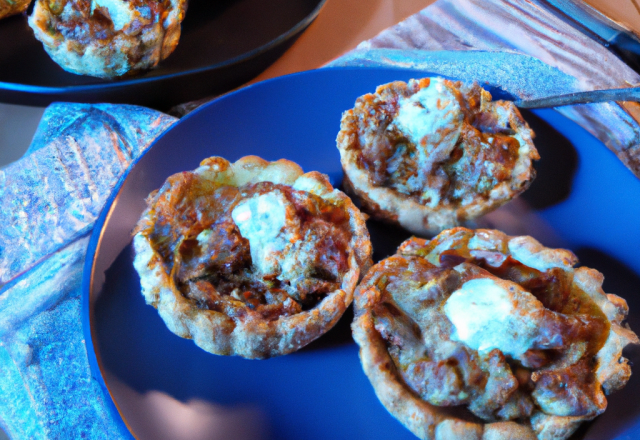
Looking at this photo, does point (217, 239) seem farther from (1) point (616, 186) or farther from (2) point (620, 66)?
(2) point (620, 66)

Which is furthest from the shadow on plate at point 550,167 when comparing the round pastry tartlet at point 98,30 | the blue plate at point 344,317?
the round pastry tartlet at point 98,30

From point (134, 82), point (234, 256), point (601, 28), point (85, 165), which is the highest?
point (601, 28)

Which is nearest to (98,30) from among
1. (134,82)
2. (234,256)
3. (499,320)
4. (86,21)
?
(86,21)

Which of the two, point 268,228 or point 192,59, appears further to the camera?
point 192,59

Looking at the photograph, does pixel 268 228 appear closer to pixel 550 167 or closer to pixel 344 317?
pixel 344 317

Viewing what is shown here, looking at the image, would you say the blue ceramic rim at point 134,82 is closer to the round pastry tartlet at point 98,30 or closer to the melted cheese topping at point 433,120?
the round pastry tartlet at point 98,30

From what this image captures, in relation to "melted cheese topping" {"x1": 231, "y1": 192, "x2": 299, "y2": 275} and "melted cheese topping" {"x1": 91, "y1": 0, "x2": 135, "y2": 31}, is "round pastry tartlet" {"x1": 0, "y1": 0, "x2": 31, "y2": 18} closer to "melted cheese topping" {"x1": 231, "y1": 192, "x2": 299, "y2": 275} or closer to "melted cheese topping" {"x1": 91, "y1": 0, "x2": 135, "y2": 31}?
"melted cheese topping" {"x1": 91, "y1": 0, "x2": 135, "y2": 31}

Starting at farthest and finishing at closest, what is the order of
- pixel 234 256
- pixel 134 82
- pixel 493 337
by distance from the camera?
1. pixel 134 82
2. pixel 234 256
3. pixel 493 337
